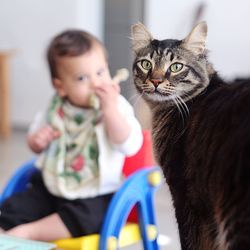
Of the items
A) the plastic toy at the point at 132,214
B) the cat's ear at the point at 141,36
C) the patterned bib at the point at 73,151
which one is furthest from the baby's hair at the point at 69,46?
the cat's ear at the point at 141,36

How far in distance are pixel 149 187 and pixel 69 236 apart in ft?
0.62

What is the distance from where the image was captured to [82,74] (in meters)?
1.06

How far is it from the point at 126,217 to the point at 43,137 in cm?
26

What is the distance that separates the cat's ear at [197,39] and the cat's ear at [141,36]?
1.9 inches

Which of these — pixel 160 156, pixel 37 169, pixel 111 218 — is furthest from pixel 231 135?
pixel 37 169

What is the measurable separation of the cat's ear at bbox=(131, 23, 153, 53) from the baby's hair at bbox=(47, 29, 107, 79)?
1.71 feet

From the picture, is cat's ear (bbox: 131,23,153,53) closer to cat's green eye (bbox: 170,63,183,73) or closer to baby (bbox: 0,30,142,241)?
cat's green eye (bbox: 170,63,183,73)

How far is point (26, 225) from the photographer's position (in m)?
1.07

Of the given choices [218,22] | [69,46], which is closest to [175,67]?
[218,22]

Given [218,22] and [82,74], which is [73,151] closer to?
[82,74]

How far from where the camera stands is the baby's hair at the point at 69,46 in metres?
1.09

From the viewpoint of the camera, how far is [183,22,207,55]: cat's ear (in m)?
0.52

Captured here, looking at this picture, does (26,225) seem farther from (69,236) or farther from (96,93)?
(96,93)

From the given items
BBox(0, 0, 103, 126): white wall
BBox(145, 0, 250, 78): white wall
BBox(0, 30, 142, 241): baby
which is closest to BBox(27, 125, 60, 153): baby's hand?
Result: BBox(0, 30, 142, 241): baby
